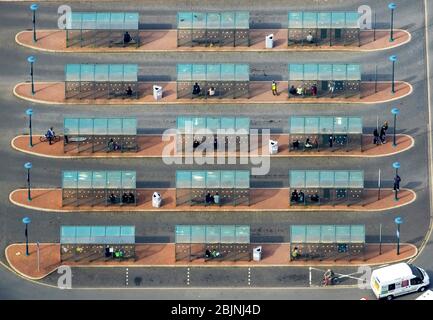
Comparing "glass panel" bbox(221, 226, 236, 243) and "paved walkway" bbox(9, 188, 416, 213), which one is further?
"paved walkway" bbox(9, 188, 416, 213)

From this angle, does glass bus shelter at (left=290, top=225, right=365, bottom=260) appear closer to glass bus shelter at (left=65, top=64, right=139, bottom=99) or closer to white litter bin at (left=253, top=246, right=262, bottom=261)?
white litter bin at (left=253, top=246, right=262, bottom=261)

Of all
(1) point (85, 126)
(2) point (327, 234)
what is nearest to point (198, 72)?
(1) point (85, 126)

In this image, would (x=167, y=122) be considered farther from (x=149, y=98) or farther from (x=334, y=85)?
(x=334, y=85)

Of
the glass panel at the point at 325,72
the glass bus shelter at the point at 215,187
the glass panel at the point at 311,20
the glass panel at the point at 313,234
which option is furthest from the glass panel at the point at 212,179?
the glass panel at the point at 311,20

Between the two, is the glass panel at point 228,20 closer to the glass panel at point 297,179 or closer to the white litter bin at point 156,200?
the glass panel at point 297,179

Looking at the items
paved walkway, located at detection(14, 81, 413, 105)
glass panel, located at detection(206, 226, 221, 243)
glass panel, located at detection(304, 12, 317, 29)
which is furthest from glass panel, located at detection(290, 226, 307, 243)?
glass panel, located at detection(304, 12, 317, 29)

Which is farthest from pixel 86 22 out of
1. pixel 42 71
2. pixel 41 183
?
pixel 41 183
